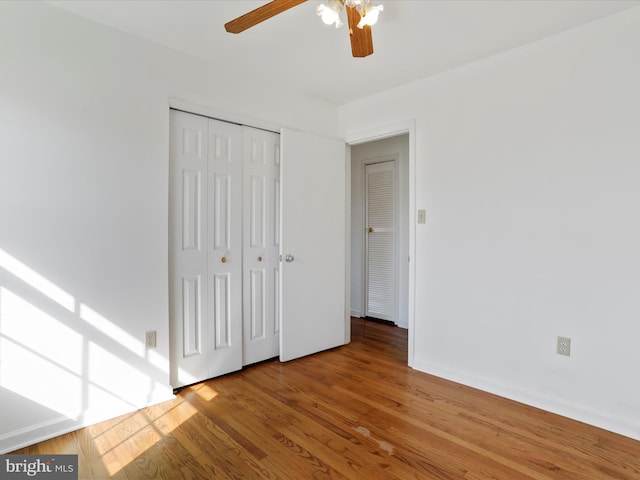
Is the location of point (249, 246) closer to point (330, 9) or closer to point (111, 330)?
point (111, 330)

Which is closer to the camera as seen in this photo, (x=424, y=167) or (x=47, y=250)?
(x=47, y=250)

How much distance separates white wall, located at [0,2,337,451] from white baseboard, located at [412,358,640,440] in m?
2.10

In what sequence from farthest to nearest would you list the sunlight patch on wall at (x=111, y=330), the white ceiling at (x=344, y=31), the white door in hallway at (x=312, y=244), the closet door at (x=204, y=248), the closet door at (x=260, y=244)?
the white door in hallway at (x=312, y=244) < the closet door at (x=260, y=244) < the closet door at (x=204, y=248) < the sunlight patch on wall at (x=111, y=330) < the white ceiling at (x=344, y=31)

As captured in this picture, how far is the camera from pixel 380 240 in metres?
4.52

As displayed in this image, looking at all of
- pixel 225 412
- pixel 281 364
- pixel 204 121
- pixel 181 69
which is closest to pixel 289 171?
pixel 204 121

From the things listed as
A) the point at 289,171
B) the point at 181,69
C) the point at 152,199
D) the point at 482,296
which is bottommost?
the point at 482,296

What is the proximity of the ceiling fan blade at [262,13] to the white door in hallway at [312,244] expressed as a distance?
1.36 meters

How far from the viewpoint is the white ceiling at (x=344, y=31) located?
77.0 inches

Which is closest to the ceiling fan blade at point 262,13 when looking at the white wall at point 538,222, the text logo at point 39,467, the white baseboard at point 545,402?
the white wall at point 538,222

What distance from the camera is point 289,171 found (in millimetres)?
3061

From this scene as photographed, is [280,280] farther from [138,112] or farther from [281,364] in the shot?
[138,112]

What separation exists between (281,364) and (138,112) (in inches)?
87.1

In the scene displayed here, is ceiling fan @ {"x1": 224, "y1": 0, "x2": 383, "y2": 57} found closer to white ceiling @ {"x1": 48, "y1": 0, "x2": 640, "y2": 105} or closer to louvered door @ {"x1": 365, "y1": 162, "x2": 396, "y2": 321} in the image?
white ceiling @ {"x1": 48, "y1": 0, "x2": 640, "y2": 105}

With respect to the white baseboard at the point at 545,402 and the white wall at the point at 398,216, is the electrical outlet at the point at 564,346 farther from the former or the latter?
the white wall at the point at 398,216
